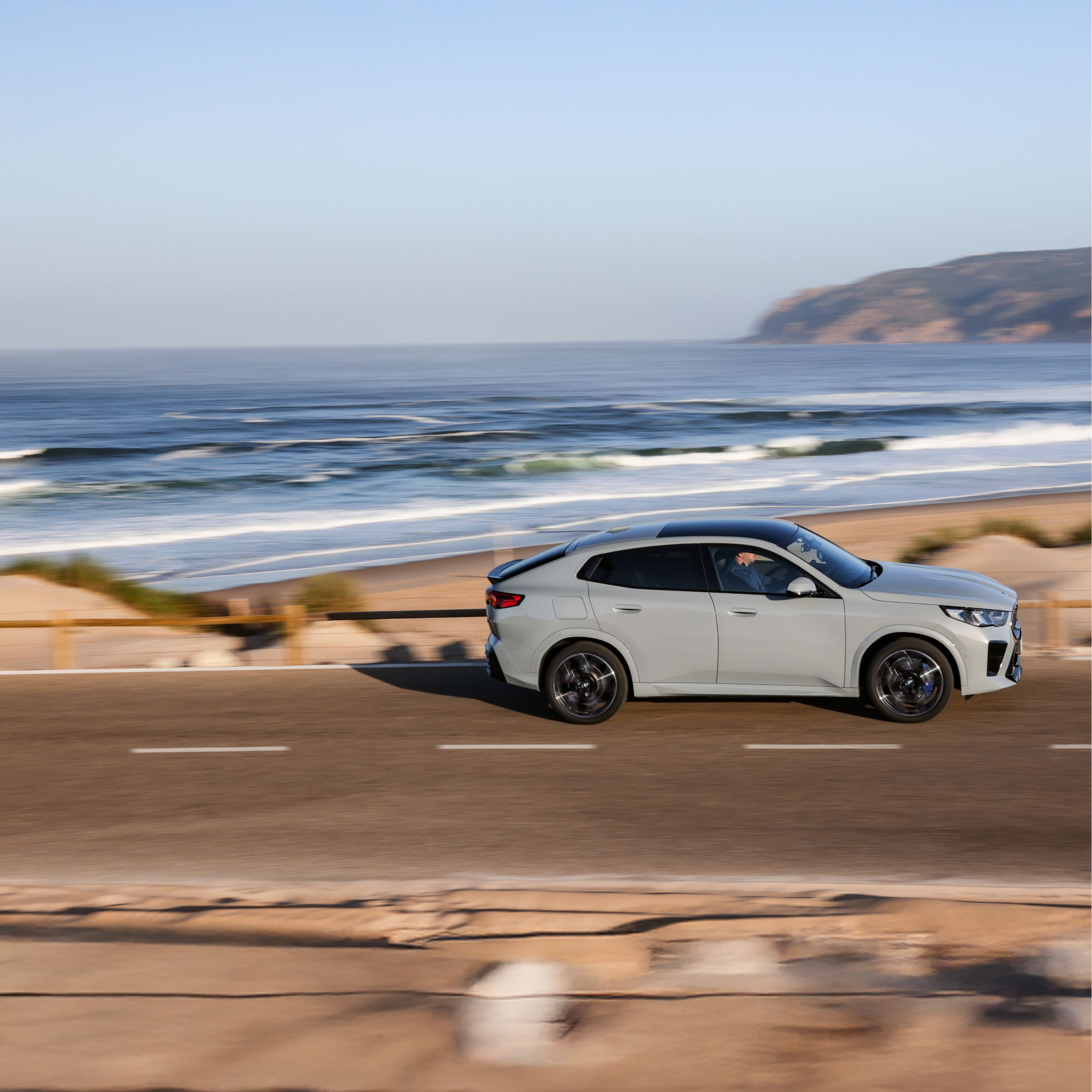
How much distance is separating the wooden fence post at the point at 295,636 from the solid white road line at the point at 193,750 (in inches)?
121

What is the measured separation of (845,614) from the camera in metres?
9.48

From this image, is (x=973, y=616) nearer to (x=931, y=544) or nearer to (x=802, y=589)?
(x=802, y=589)

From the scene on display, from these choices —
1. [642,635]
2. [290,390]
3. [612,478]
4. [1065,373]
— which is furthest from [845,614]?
[1065,373]

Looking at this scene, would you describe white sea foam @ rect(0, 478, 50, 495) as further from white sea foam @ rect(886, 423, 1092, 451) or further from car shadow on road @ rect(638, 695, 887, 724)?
car shadow on road @ rect(638, 695, 887, 724)

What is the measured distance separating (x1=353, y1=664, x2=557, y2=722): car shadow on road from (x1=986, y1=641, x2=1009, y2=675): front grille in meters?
3.50

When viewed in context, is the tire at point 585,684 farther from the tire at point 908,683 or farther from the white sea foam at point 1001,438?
the white sea foam at point 1001,438

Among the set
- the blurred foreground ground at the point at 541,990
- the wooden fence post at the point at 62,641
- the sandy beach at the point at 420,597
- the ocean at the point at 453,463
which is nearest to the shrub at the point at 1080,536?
the sandy beach at the point at 420,597

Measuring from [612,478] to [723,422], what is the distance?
83.7ft

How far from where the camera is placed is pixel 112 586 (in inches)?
845

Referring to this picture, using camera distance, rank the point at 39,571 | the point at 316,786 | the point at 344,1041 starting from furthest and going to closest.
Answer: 1. the point at 39,571
2. the point at 316,786
3. the point at 344,1041

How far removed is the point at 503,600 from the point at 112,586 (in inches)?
536

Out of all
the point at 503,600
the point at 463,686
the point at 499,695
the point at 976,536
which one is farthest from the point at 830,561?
the point at 976,536

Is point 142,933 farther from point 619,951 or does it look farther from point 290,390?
point 290,390

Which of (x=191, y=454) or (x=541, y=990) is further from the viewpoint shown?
(x=191, y=454)
